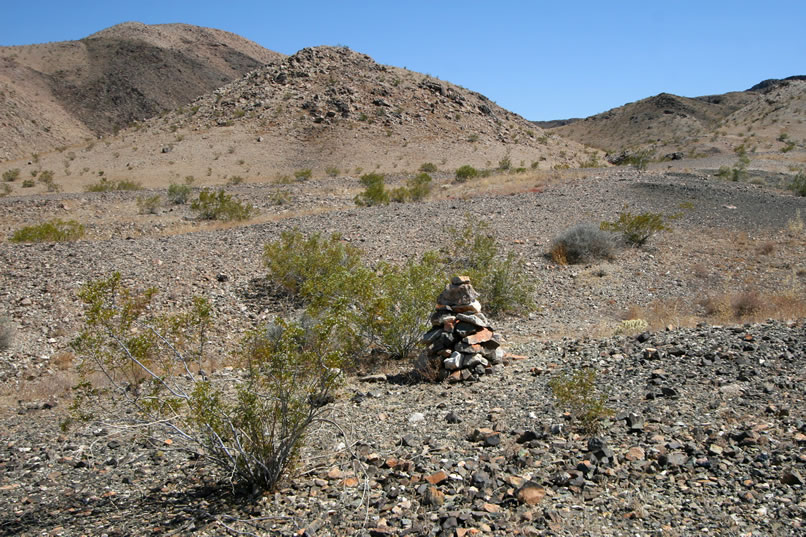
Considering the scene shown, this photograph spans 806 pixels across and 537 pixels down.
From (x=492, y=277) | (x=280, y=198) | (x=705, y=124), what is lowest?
(x=492, y=277)

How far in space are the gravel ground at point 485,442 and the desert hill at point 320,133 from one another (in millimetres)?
22190

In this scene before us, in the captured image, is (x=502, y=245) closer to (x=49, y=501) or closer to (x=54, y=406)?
(x=54, y=406)

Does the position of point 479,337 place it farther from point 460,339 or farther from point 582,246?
point 582,246

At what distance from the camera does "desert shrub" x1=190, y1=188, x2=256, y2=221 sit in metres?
17.4

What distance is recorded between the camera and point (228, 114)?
4194 cm

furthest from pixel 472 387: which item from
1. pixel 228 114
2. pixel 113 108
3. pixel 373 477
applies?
pixel 113 108

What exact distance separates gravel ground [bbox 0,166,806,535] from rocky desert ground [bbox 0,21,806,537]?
0.02 m

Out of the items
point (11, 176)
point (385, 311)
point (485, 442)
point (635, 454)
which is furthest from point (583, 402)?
point (11, 176)

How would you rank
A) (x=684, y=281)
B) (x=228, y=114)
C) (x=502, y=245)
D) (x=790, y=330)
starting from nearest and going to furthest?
(x=790, y=330)
(x=684, y=281)
(x=502, y=245)
(x=228, y=114)

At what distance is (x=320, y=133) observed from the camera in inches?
1535

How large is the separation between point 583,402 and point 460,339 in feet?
6.28

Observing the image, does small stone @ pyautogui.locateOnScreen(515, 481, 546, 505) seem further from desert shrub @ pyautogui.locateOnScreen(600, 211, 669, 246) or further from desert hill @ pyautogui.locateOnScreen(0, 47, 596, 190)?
desert hill @ pyautogui.locateOnScreen(0, 47, 596, 190)

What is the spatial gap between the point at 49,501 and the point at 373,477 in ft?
7.46

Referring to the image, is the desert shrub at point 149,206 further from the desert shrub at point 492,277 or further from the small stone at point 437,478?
the small stone at point 437,478
